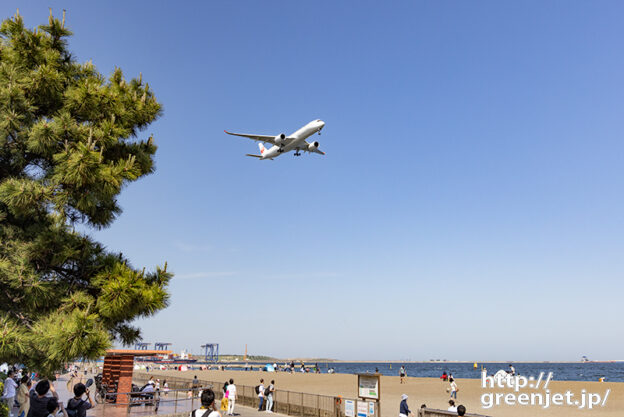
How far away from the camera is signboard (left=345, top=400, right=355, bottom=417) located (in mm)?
15945

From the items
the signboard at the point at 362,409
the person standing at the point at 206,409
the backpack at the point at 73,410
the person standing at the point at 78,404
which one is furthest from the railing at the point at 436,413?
the backpack at the point at 73,410

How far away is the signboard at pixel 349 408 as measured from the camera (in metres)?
15.9

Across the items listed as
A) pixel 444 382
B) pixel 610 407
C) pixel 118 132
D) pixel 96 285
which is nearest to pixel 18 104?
pixel 118 132

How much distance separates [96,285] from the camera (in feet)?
33.5

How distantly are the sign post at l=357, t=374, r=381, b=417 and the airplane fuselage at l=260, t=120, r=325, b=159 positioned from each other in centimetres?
2590

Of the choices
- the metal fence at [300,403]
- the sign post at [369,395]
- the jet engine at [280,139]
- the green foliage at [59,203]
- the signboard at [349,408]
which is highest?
the jet engine at [280,139]

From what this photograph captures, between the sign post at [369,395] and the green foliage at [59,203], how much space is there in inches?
321

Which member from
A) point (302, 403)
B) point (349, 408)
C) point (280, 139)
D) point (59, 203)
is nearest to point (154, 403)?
point (302, 403)

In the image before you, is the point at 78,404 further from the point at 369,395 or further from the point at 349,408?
the point at 349,408

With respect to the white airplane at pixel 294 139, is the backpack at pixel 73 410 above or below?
below

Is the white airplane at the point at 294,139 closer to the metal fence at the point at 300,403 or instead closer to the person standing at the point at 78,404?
the metal fence at the point at 300,403

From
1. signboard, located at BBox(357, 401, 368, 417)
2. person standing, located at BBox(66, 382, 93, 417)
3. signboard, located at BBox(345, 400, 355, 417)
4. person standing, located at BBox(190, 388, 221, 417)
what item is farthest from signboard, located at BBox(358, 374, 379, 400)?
person standing, located at BBox(190, 388, 221, 417)

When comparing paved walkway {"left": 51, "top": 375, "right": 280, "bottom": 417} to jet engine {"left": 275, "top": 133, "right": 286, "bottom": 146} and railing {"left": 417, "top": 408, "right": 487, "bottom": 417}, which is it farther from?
jet engine {"left": 275, "top": 133, "right": 286, "bottom": 146}

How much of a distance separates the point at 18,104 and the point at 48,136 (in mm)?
1149
